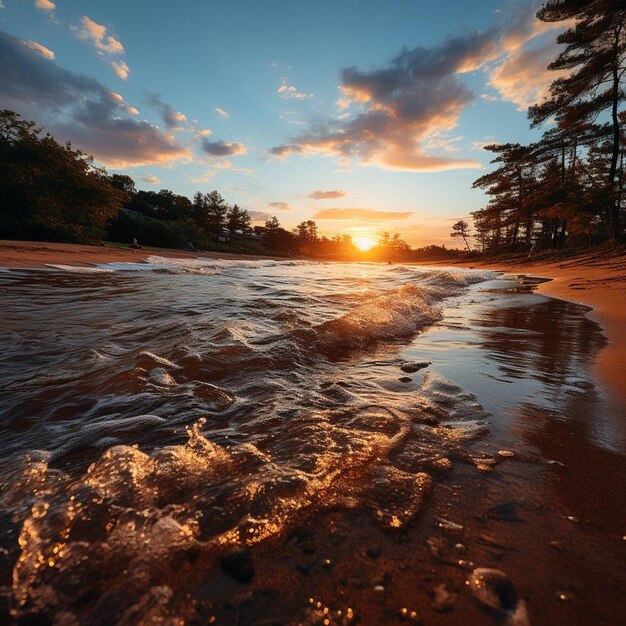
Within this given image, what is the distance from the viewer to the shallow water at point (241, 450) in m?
0.96

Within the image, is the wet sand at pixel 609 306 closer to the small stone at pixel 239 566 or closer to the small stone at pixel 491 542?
the small stone at pixel 491 542

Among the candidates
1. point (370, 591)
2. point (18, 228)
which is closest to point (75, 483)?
point (370, 591)

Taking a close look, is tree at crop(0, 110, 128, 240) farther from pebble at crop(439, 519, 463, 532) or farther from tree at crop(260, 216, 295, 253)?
tree at crop(260, 216, 295, 253)

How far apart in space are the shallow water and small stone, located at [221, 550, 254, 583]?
22mm

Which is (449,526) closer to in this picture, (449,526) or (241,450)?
(449,526)

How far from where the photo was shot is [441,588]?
3.05 feet

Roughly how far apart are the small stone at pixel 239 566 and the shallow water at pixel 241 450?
2cm

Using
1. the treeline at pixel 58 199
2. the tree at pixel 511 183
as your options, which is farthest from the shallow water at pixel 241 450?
the tree at pixel 511 183

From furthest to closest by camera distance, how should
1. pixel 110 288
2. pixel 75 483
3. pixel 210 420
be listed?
pixel 110 288, pixel 210 420, pixel 75 483

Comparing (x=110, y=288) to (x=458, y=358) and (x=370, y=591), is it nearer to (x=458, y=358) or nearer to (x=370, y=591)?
(x=458, y=358)

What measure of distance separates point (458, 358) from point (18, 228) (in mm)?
26867

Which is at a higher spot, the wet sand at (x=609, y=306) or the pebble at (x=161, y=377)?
the wet sand at (x=609, y=306)

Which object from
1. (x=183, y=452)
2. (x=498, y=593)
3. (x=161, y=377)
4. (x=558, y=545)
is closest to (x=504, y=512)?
(x=558, y=545)

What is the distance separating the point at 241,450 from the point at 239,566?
68 centimetres
